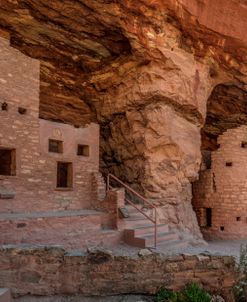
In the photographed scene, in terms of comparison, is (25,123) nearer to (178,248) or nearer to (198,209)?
(178,248)

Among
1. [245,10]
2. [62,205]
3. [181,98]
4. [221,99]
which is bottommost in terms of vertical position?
[62,205]

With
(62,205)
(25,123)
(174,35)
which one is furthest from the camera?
(174,35)

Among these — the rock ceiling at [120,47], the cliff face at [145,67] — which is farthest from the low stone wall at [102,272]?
the rock ceiling at [120,47]

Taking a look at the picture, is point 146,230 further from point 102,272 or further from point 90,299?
point 90,299

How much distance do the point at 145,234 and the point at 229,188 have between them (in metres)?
6.14

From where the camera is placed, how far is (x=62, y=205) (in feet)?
36.3

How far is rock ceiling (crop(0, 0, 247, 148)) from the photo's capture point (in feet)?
39.1

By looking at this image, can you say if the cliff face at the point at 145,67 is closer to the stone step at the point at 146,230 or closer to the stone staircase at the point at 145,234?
the stone step at the point at 146,230

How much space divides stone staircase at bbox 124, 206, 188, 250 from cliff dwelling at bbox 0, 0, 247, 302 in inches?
2.2

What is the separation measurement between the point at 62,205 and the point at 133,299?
5.59 m

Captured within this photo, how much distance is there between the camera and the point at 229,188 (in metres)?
15.5

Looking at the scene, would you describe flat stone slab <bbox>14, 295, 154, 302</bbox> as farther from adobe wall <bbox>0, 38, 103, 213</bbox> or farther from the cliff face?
the cliff face

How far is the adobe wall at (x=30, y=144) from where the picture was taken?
32.1ft

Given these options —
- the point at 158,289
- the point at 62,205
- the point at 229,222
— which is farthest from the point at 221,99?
the point at 158,289
